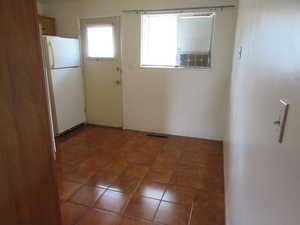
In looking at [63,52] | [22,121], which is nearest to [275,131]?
[22,121]

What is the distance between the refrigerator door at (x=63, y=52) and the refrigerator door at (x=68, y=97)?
10 centimetres

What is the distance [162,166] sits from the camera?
2.69 meters

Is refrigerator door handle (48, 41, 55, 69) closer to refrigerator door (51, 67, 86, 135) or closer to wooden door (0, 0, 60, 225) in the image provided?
refrigerator door (51, 67, 86, 135)

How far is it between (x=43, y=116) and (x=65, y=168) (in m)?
1.64

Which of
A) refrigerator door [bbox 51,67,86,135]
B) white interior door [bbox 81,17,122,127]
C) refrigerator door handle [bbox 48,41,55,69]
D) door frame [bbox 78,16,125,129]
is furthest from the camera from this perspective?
white interior door [bbox 81,17,122,127]

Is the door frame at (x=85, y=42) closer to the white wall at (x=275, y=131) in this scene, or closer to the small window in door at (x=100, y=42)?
the small window in door at (x=100, y=42)

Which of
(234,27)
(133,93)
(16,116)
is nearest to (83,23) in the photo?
(133,93)

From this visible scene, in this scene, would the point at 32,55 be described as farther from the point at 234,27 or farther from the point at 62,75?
the point at 234,27

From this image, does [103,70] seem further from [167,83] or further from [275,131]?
[275,131]

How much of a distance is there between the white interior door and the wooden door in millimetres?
2673

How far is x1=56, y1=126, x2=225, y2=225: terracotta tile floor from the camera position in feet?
6.09

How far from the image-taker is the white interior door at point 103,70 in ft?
A: 12.0

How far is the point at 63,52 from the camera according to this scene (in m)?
3.43

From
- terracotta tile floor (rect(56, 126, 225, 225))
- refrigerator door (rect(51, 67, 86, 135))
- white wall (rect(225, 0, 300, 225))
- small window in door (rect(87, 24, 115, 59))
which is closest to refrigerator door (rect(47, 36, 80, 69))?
refrigerator door (rect(51, 67, 86, 135))
